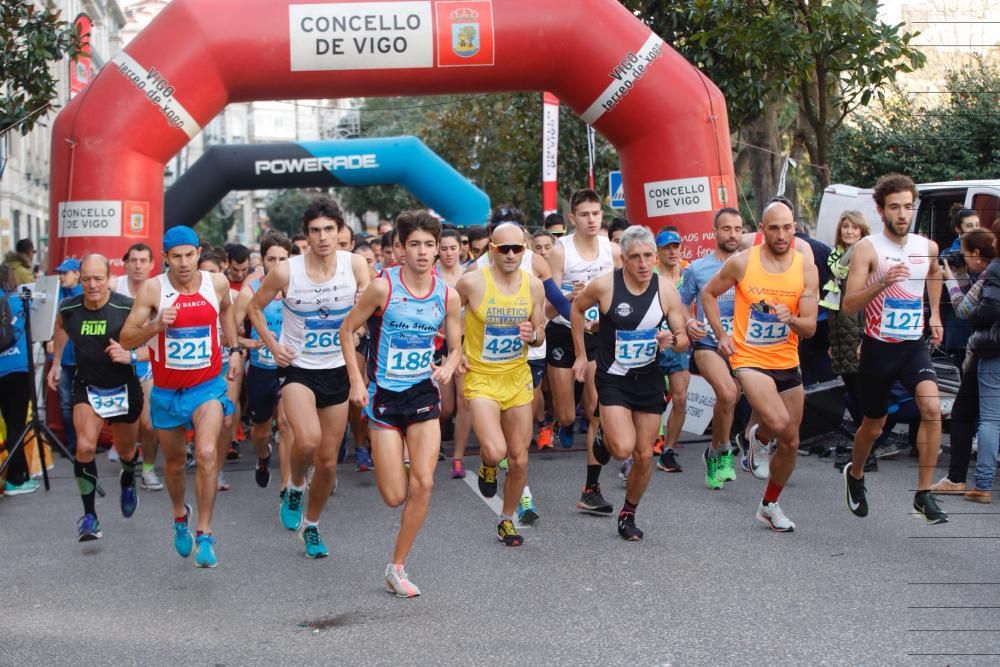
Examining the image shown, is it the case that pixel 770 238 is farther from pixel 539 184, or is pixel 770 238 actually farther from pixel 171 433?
pixel 539 184

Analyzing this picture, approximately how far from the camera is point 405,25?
11742mm

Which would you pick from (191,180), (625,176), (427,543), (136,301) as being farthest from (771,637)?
(191,180)

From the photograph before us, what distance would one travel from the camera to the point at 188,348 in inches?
279

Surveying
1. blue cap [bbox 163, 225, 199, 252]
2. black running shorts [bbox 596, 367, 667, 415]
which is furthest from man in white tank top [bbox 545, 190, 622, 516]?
blue cap [bbox 163, 225, 199, 252]

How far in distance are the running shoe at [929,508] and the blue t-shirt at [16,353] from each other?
21.5ft

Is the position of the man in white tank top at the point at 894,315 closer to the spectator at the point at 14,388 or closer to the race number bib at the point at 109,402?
the race number bib at the point at 109,402

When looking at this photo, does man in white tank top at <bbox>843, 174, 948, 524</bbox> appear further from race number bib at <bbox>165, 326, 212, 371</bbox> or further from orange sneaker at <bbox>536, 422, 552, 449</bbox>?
orange sneaker at <bbox>536, 422, 552, 449</bbox>

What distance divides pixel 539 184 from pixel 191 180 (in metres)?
7.90

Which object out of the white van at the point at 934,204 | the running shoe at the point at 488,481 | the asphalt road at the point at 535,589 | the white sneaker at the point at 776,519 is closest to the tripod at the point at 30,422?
the asphalt road at the point at 535,589

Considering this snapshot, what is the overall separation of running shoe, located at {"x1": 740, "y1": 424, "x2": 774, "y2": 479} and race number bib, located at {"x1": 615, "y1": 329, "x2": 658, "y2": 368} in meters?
2.33

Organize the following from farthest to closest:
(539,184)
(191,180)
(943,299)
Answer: (539,184) < (191,180) < (943,299)

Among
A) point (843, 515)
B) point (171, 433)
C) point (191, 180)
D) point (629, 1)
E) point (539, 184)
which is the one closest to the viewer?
point (171, 433)

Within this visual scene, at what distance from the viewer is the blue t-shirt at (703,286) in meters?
8.92

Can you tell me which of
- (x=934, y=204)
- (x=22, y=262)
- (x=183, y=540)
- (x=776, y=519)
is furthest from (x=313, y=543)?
(x=22, y=262)
